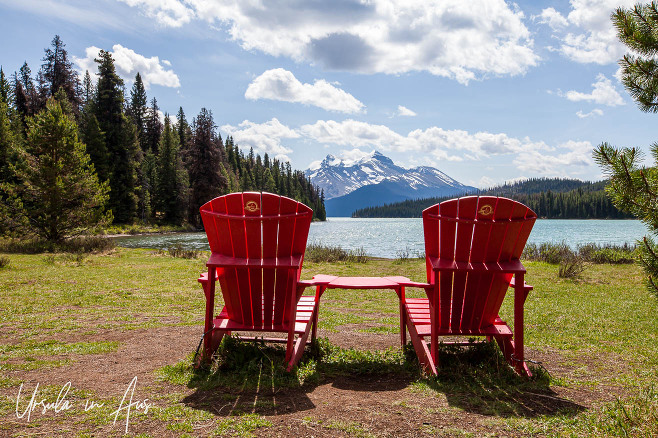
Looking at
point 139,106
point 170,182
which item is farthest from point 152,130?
point 170,182

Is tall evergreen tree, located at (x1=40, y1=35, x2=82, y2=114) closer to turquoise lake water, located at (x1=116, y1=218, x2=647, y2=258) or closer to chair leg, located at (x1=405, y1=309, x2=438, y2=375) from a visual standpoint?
turquoise lake water, located at (x1=116, y1=218, x2=647, y2=258)

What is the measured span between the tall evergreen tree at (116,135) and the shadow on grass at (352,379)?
3747cm

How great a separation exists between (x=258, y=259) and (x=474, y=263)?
1.87 metres

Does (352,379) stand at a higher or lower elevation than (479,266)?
lower

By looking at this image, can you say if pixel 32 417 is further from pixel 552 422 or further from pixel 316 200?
pixel 316 200

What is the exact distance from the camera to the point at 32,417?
101 inches

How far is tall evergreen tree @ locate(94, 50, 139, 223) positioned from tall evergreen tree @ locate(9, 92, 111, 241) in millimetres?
19536

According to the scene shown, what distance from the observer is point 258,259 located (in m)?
3.58

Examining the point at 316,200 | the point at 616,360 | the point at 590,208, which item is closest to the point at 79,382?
the point at 616,360

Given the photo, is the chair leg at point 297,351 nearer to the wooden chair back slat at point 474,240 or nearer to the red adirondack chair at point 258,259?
the red adirondack chair at point 258,259

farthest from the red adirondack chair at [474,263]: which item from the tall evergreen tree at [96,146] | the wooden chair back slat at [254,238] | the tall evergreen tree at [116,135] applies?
the tall evergreen tree at [116,135]

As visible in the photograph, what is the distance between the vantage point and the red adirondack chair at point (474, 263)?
11.4ft

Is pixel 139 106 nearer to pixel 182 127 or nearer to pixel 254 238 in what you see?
pixel 182 127

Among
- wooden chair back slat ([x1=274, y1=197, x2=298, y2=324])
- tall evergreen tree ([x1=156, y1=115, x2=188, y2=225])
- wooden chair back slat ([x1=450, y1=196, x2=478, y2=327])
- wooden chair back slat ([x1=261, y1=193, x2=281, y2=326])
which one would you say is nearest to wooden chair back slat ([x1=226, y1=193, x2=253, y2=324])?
wooden chair back slat ([x1=261, y1=193, x2=281, y2=326])
